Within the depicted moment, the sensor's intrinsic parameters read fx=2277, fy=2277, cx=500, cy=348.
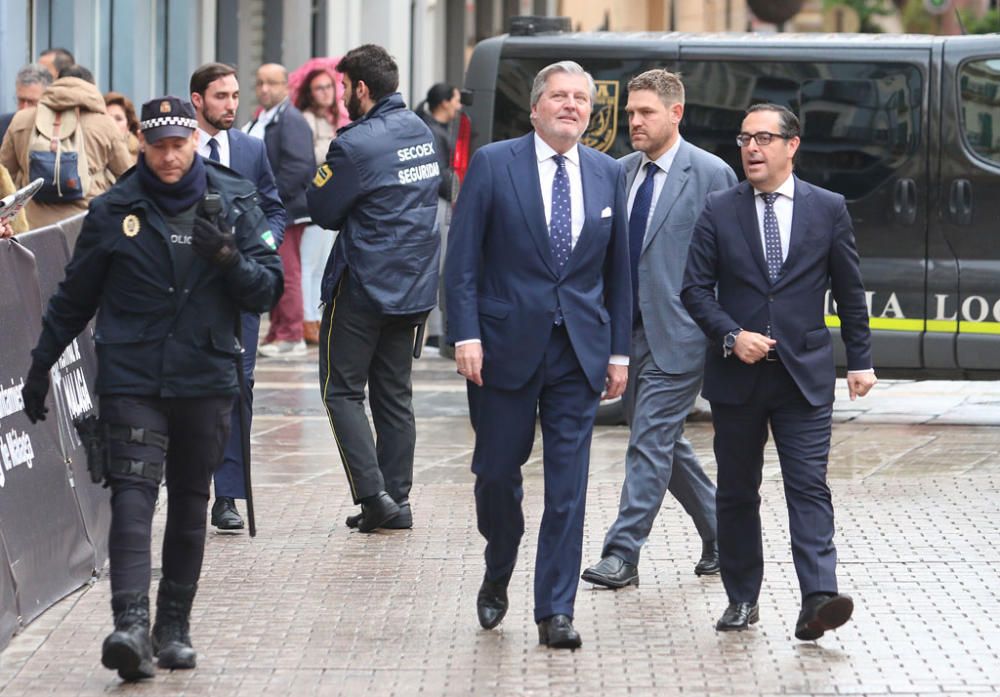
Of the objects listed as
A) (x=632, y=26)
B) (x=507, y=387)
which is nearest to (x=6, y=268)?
(x=507, y=387)

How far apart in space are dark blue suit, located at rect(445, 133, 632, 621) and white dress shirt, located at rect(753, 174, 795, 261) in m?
0.48

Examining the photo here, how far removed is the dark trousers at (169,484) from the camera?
677cm

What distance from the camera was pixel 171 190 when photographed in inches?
268

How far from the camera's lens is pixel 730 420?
24.3 ft

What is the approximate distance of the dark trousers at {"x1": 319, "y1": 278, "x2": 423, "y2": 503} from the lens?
9.52m

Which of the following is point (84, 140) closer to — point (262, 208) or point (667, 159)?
point (262, 208)

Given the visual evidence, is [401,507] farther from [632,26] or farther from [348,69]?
[632,26]

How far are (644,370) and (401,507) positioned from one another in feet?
5.50

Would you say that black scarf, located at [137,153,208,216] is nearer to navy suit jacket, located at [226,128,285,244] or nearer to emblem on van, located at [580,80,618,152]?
navy suit jacket, located at [226,128,285,244]

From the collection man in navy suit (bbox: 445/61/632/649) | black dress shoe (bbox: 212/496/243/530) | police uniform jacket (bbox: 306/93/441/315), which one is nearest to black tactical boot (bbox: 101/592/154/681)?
man in navy suit (bbox: 445/61/632/649)

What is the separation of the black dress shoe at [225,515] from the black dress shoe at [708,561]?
205 cm

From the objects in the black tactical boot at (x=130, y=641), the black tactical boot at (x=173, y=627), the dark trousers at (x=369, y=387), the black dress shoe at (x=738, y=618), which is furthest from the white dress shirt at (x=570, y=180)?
the dark trousers at (x=369, y=387)

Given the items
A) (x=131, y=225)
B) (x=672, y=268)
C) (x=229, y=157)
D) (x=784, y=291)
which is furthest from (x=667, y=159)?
(x=131, y=225)

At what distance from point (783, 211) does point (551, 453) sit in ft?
3.56
